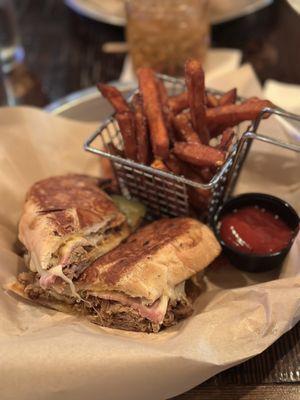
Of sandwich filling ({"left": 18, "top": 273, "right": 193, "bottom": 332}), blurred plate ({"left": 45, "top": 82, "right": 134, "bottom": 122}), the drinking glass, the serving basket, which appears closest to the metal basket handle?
the serving basket

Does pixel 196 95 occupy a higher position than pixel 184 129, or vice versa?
pixel 196 95

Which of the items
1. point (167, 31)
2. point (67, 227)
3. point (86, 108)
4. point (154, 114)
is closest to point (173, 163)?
point (154, 114)

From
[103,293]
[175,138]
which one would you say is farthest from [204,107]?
[103,293]

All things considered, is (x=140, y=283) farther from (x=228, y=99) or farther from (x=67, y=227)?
(x=228, y=99)

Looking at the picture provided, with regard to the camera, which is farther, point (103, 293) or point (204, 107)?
point (204, 107)

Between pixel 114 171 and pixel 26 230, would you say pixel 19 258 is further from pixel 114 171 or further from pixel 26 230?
pixel 114 171
